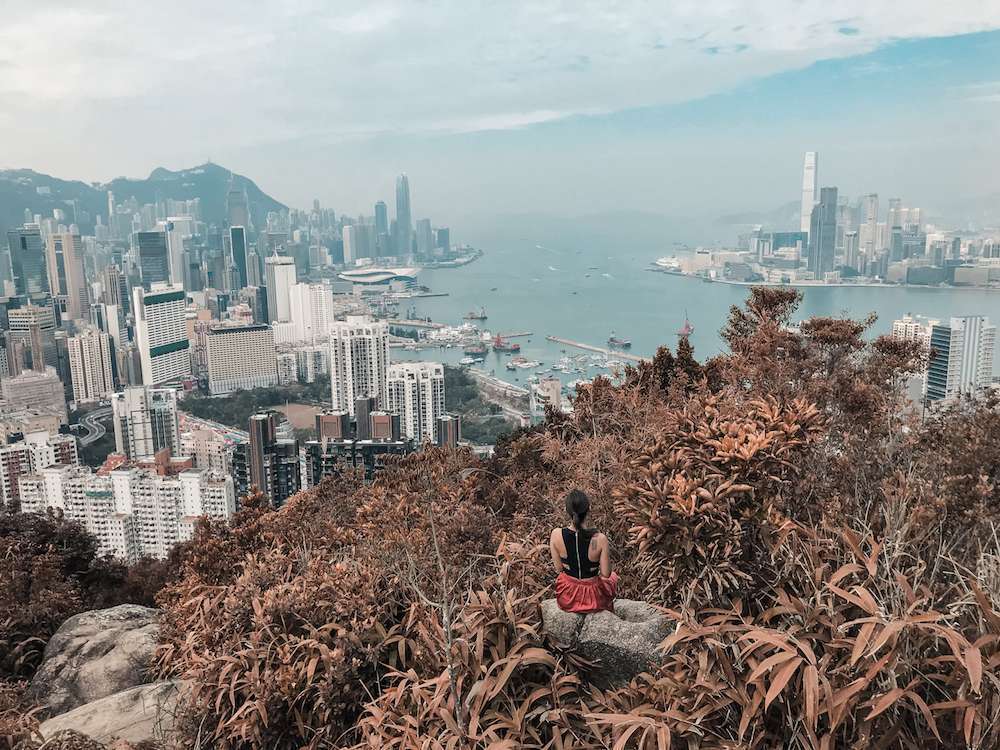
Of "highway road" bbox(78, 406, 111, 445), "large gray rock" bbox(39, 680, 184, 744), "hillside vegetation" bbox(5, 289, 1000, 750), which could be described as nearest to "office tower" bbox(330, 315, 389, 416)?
"highway road" bbox(78, 406, 111, 445)

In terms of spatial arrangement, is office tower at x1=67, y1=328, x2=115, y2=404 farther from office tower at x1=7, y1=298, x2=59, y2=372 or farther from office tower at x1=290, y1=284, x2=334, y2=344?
office tower at x1=290, y1=284, x2=334, y2=344

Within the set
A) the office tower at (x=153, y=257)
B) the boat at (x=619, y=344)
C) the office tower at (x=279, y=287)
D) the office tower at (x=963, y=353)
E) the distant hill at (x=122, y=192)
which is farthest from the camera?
the distant hill at (x=122, y=192)

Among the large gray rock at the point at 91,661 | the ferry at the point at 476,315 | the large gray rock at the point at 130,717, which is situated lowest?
the ferry at the point at 476,315

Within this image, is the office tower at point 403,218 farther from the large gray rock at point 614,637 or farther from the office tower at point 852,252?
the large gray rock at point 614,637

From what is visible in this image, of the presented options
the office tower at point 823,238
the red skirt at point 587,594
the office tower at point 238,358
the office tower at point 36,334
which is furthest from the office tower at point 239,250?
the red skirt at point 587,594

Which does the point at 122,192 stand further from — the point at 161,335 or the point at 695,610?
the point at 695,610

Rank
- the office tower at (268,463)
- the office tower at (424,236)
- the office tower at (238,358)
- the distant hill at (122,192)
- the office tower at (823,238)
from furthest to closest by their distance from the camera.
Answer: the office tower at (424,236)
the distant hill at (122,192)
the office tower at (238,358)
the office tower at (823,238)
the office tower at (268,463)

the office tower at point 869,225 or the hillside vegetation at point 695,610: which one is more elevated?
the office tower at point 869,225
